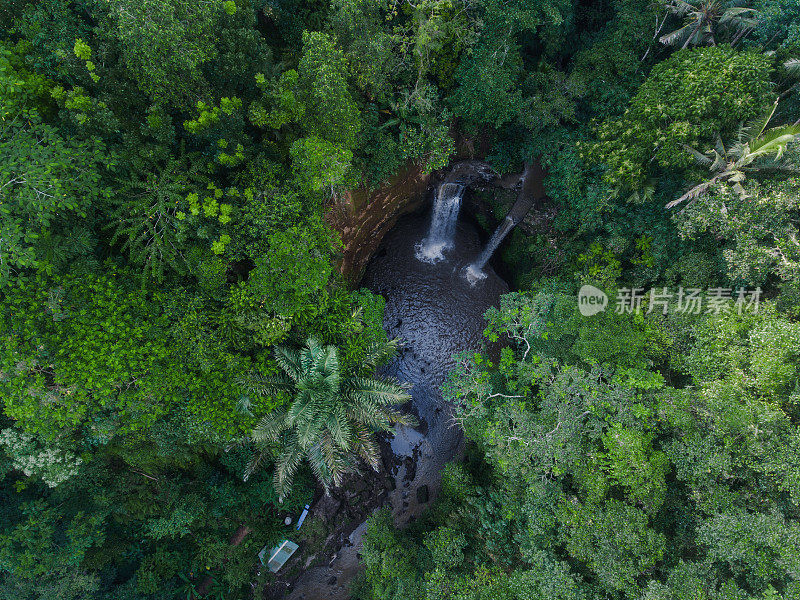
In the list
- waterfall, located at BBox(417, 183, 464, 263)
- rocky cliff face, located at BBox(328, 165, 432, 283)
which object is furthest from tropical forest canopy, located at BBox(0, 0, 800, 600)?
waterfall, located at BBox(417, 183, 464, 263)

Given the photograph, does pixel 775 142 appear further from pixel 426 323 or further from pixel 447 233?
pixel 426 323

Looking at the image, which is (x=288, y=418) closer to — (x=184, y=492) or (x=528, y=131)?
(x=184, y=492)

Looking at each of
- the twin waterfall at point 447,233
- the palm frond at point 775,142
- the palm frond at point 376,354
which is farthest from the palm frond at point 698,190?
the palm frond at point 376,354

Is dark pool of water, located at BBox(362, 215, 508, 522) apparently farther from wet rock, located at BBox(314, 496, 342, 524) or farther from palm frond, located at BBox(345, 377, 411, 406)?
palm frond, located at BBox(345, 377, 411, 406)

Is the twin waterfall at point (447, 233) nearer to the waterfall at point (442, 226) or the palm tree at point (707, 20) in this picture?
the waterfall at point (442, 226)

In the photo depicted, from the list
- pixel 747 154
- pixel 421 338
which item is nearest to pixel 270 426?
pixel 421 338

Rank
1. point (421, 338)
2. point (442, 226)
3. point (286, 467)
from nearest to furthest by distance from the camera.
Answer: point (286, 467), point (421, 338), point (442, 226)

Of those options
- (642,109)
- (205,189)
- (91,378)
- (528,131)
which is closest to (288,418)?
(91,378)
